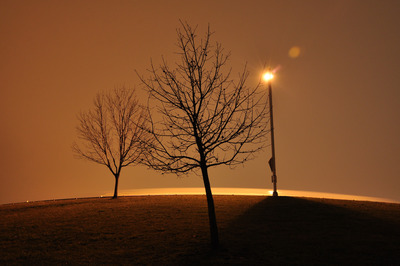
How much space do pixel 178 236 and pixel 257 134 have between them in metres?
4.25

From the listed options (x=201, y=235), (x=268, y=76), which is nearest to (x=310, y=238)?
(x=201, y=235)

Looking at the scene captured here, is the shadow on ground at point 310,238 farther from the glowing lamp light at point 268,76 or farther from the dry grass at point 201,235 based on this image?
the glowing lamp light at point 268,76

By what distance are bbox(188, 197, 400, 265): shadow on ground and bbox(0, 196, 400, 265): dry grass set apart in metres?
0.03

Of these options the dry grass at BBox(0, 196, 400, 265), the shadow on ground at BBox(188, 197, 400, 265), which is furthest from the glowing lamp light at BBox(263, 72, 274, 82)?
the shadow on ground at BBox(188, 197, 400, 265)

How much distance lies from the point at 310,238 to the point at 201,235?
348cm

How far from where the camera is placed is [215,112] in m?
9.52

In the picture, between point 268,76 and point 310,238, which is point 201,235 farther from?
point 268,76

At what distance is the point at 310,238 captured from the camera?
389 inches

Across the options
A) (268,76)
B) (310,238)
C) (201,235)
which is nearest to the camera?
(310,238)

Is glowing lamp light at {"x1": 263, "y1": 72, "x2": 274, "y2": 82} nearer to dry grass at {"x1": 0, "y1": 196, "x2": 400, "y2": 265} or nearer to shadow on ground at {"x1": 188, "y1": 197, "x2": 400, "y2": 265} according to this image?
dry grass at {"x1": 0, "y1": 196, "x2": 400, "y2": 265}

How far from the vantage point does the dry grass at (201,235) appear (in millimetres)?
8328

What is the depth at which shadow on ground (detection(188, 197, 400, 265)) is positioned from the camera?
8.12 metres

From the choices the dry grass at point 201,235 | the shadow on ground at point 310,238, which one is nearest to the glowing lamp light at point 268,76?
the dry grass at point 201,235

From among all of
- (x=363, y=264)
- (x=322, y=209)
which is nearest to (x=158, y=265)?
(x=363, y=264)
